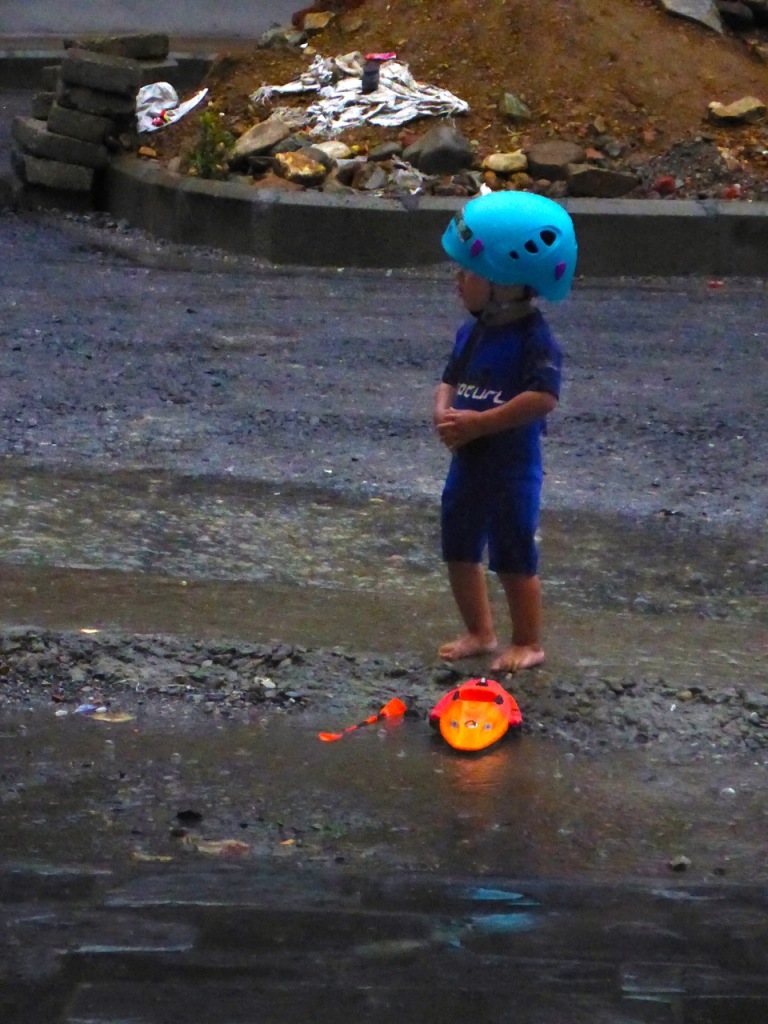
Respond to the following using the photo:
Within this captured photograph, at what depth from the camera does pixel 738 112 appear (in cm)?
1316

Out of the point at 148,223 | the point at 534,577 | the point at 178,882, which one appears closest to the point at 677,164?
the point at 148,223

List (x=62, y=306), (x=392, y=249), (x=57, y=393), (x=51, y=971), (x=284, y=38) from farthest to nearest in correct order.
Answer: (x=284, y=38), (x=392, y=249), (x=62, y=306), (x=57, y=393), (x=51, y=971)

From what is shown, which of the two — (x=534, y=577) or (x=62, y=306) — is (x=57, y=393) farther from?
(x=534, y=577)

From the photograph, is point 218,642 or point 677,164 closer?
point 218,642

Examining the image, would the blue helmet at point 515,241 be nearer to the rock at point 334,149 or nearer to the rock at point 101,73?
the rock at point 334,149

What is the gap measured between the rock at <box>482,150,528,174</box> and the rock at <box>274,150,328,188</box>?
1.24 meters

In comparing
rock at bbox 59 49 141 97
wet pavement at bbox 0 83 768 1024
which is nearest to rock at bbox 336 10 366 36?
rock at bbox 59 49 141 97

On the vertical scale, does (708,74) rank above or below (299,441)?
above

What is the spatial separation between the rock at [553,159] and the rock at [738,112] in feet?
4.61

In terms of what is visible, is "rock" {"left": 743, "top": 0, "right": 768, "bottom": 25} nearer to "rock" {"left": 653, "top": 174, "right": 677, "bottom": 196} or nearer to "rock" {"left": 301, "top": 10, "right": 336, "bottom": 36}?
"rock" {"left": 653, "top": 174, "right": 677, "bottom": 196}

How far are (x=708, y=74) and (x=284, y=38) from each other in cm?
384

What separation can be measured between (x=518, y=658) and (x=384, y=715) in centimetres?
47

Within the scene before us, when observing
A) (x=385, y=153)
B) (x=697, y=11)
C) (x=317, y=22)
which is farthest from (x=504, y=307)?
(x=317, y=22)

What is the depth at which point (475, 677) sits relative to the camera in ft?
15.4
